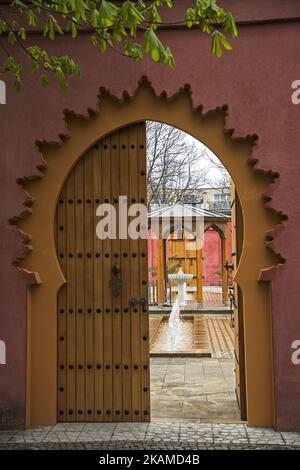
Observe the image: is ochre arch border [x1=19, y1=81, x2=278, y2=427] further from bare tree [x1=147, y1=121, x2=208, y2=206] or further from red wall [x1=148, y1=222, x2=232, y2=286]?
red wall [x1=148, y1=222, x2=232, y2=286]

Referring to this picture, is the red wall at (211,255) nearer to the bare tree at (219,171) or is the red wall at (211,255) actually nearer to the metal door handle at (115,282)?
the bare tree at (219,171)

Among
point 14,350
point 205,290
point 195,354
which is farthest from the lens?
point 205,290

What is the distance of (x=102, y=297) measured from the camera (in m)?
5.14

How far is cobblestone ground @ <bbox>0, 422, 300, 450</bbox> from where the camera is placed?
14.1ft

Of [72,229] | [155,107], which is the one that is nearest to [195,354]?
[72,229]

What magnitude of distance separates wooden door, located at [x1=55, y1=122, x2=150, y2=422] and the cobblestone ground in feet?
0.80

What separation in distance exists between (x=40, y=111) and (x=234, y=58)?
1976 mm

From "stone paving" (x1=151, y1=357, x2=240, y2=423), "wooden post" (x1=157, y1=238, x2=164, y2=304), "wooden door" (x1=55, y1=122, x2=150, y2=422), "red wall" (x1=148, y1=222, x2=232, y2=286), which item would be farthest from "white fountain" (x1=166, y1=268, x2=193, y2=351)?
"red wall" (x1=148, y1=222, x2=232, y2=286)

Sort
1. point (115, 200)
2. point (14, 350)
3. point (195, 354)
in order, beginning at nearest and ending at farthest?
point (14, 350)
point (115, 200)
point (195, 354)

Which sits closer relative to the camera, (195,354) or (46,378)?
(46,378)

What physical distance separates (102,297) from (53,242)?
0.75 metres

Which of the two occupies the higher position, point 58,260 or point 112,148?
point 112,148

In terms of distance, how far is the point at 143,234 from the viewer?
5168mm

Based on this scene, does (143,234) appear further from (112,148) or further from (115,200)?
(112,148)
